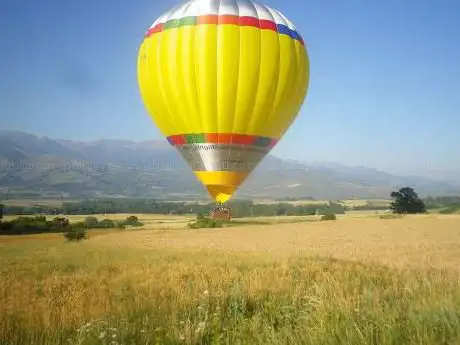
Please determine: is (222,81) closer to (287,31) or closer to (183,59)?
(183,59)

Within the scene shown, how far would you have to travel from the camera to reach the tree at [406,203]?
8056 centimetres

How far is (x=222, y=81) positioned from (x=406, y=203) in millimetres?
64189

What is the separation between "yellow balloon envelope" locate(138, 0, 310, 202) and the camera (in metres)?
24.9

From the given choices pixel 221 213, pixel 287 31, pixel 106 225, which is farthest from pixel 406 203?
pixel 287 31

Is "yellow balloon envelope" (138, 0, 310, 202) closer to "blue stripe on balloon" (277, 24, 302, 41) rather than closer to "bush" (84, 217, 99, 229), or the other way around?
"blue stripe on balloon" (277, 24, 302, 41)

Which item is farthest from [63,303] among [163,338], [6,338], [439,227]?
[439,227]

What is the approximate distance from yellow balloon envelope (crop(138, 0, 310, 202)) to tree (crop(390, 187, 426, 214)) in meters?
59.5

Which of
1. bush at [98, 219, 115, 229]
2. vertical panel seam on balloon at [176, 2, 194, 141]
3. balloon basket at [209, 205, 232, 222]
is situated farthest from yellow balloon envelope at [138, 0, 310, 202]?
bush at [98, 219, 115, 229]

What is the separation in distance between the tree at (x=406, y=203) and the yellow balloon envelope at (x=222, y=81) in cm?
5954

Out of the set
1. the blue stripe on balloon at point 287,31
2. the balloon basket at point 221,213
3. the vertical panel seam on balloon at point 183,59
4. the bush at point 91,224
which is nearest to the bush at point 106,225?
the bush at point 91,224

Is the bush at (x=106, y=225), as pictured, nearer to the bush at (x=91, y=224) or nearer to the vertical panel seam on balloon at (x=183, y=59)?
the bush at (x=91, y=224)

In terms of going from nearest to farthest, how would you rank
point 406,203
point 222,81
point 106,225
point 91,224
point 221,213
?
1. point 222,81
2. point 221,213
3. point 106,225
4. point 91,224
5. point 406,203

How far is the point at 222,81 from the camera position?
24906mm

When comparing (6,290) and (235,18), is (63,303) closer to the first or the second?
(6,290)
